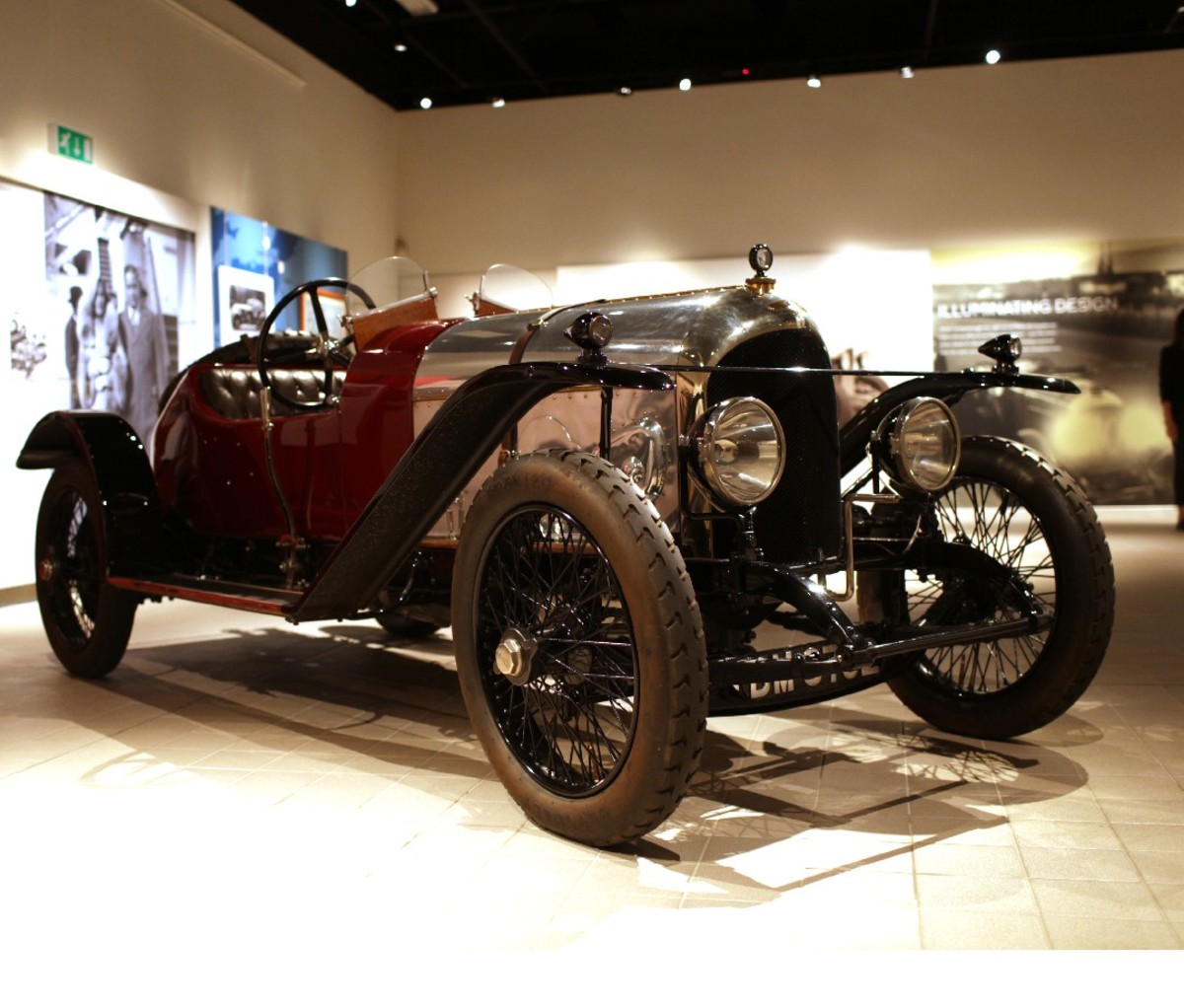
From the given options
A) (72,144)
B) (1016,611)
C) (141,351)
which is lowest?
(1016,611)

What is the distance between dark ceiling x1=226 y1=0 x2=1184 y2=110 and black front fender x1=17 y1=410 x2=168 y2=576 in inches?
233

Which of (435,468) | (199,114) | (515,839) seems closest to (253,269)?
(199,114)

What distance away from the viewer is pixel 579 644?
264cm

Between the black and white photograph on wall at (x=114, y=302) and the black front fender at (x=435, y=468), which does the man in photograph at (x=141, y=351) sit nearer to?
the black and white photograph on wall at (x=114, y=302)

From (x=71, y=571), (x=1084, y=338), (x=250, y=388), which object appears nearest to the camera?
(x=71, y=571)

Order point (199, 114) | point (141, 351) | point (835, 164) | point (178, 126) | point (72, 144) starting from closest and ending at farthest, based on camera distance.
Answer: point (72, 144), point (141, 351), point (178, 126), point (199, 114), point (835, 164)

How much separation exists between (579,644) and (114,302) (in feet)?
19.6

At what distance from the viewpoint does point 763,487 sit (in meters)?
2.79

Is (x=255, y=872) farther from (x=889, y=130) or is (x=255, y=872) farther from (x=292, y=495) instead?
(x=889, y=130)

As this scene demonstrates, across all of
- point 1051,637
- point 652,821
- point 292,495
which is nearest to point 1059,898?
point 652,821

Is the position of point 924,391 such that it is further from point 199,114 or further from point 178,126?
point 199,114

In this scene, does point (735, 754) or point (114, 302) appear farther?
point (114, 302)

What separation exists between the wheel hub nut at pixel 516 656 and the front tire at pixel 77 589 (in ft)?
7.71

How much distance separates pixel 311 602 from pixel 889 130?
8609 millimetres
